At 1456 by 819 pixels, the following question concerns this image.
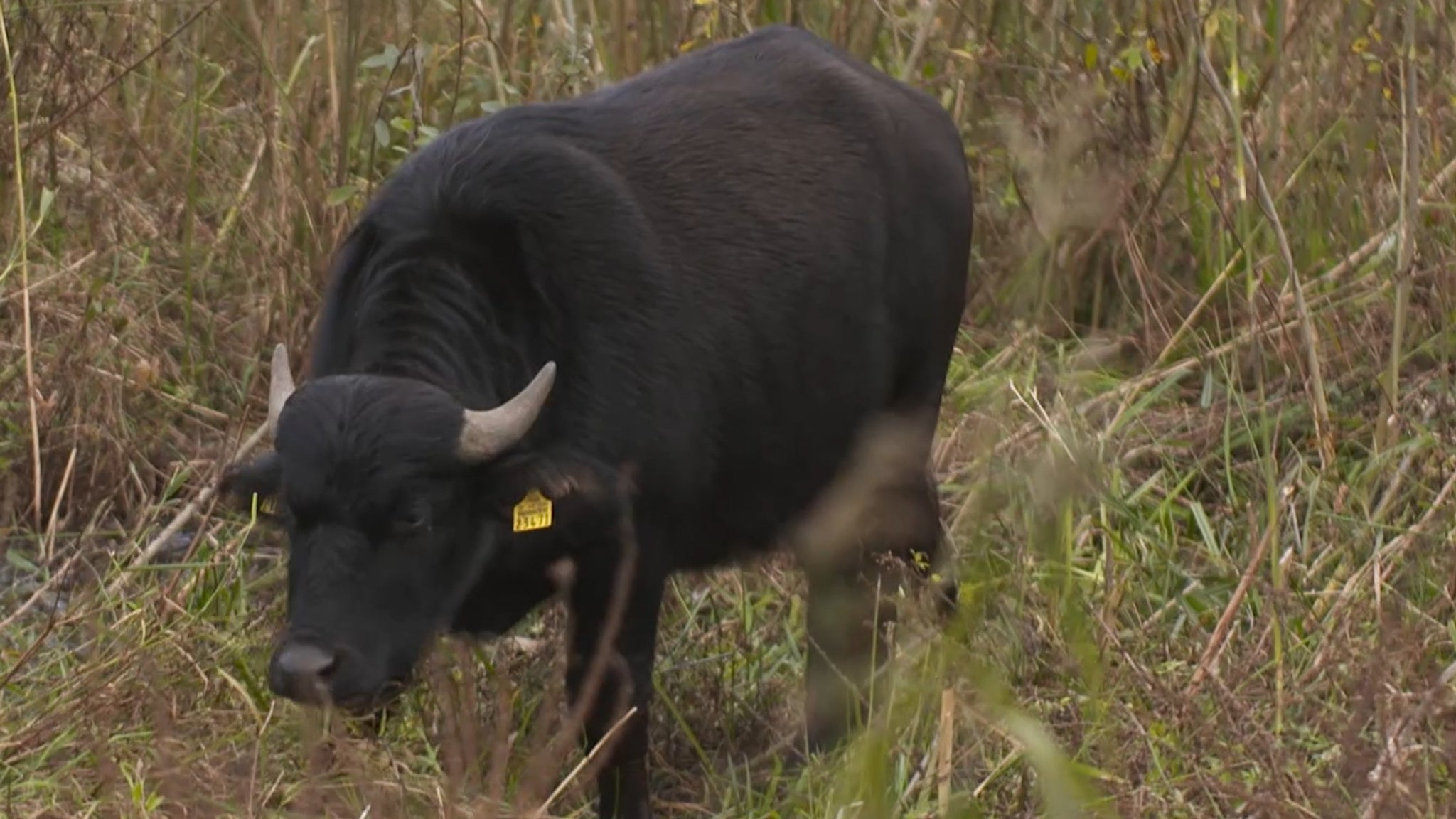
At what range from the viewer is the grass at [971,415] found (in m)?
3.92

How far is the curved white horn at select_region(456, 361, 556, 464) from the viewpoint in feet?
13.5

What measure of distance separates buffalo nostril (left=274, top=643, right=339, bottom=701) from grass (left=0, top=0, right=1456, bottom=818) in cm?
10

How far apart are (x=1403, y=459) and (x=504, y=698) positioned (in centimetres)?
286

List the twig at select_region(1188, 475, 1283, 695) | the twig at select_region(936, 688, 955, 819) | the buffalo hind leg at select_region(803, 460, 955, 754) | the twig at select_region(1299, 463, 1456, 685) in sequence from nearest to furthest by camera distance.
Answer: the twig at select_region(936, 688, 955, 819) → the twig at select_region(1188, 475, 1283, 695) → the twig at select_region(1299, 463, 1456, 685) → the buffalo hind leg at select_region(803, 460, 955, 754)

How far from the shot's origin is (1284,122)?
636 centimetres

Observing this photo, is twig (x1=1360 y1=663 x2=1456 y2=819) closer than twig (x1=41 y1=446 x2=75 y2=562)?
Yes

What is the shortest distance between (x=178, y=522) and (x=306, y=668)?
150cm

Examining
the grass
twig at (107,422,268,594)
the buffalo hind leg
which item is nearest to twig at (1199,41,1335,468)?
the grass

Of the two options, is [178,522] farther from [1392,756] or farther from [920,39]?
[1392,756]

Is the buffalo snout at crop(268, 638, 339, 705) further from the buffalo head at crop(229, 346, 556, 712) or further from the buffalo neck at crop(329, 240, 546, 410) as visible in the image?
the buffalo neck at crop(329, 240, 546, 410)

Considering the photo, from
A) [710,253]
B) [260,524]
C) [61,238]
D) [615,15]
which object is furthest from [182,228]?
[710,253]

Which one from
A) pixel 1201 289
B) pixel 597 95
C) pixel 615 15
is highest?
pixel 597 95

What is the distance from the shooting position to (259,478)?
13.6ft

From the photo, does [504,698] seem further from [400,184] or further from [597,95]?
[597,95]
